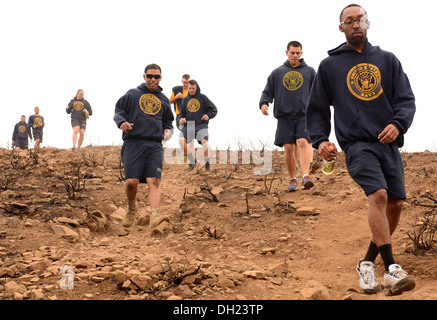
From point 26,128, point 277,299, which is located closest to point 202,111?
point 277,299

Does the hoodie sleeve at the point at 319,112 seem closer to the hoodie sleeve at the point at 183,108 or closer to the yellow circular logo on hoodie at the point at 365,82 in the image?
the yellow circular logo on hoodie at the point at 365,82

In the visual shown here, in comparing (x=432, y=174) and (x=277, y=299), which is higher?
(x=432, y=174)

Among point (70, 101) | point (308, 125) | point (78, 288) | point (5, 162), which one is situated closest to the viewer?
point (78, 288)

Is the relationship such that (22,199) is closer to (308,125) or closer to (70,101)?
(308,125)

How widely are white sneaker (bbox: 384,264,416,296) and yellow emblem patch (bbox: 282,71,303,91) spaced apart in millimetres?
4407

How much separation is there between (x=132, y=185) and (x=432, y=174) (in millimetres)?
5029

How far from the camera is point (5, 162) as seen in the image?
10492mm

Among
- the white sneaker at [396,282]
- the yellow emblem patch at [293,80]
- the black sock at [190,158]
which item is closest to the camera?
the white sneaker at [396,282]

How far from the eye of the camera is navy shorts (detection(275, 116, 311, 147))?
6.98 m

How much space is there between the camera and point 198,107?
10.7 metres

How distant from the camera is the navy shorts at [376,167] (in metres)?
3.25

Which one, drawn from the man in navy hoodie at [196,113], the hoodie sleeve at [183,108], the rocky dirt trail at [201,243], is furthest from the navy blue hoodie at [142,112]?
the hoodie sleeve at [183,108]

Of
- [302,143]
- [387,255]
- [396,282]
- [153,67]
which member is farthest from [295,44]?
[396,282]

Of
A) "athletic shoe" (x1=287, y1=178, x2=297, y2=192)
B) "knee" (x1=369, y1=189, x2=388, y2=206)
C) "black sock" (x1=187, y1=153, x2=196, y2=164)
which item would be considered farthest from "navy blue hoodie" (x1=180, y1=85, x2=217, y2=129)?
"knee" (x1=369, y1=189, x2=388, y2=206)
